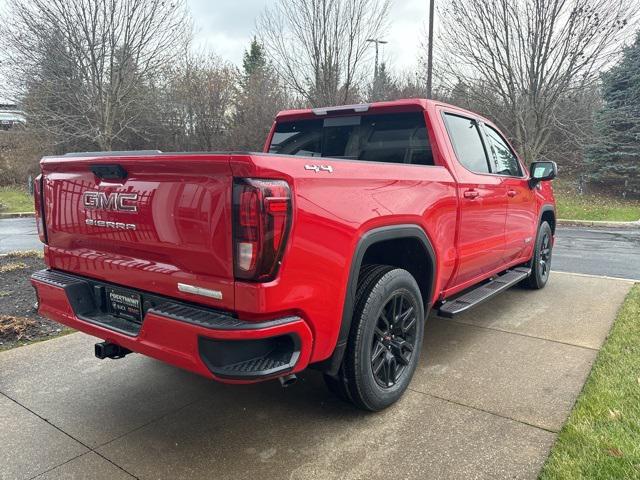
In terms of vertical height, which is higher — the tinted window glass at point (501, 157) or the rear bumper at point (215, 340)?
the tinted window glass at point (501, 157)

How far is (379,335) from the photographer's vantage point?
2.95 metres

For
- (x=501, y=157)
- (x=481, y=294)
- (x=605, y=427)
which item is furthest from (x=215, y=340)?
(x=501, y=157)

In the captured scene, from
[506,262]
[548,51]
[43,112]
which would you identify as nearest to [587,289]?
[506,262]

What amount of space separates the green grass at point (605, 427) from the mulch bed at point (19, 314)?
398 centimetres

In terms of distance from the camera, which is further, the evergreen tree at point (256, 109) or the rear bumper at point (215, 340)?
the evergreen tree at point (256, 109)

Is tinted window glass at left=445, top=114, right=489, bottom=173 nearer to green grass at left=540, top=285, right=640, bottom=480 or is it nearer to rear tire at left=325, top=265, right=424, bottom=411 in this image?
rear tire at left=325, top=265, right=424, bottom=411

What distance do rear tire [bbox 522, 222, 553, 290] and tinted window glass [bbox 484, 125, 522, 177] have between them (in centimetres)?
101

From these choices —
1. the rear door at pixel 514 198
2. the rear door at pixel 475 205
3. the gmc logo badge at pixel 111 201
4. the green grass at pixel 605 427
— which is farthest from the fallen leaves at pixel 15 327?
the rear door at pixel 514 198

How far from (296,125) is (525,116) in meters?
13.4

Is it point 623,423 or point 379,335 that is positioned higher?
point 379,335

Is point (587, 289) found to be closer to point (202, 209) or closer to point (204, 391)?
point (204, 391)

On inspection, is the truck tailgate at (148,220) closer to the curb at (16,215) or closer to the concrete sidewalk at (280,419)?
the concrete sidewalk at (280,419)

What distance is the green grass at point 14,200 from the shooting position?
17.2m

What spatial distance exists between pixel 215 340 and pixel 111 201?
0.99 meters
